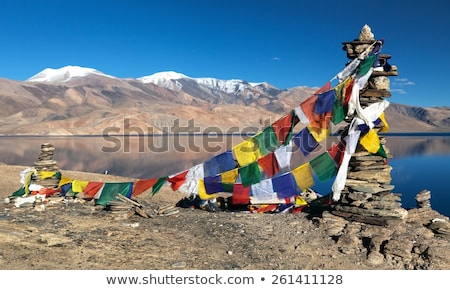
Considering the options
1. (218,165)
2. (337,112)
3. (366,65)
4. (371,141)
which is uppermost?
(366,65)

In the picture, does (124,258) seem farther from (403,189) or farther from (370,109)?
(403,189)

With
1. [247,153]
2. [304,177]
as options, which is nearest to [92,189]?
[247,153]

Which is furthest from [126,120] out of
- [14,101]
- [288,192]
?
[288,192]

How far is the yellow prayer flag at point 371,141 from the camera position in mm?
8570

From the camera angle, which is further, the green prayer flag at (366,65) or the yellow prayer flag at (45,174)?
the yellow prayer flag at (45,174)

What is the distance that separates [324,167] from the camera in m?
9.26

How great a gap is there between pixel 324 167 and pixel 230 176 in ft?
8.42

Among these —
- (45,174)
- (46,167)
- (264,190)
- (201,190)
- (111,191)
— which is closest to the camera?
(264,190)

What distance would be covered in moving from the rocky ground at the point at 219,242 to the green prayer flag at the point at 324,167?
89 cm

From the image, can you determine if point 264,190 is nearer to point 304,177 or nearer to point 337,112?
point 304,177

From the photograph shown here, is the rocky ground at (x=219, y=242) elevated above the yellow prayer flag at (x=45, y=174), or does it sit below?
below

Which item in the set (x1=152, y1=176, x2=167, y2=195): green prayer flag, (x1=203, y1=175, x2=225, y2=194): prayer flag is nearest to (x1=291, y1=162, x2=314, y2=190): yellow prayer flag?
(x1=203, y1=175, x2=225, y2=194): prayer flag

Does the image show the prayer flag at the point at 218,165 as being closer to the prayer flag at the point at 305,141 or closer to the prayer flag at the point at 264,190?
the prayer flag at the point at 264,190

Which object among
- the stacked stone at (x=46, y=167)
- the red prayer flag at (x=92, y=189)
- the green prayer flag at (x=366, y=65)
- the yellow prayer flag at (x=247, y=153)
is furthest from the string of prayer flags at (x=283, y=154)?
the stacked stone at (x=46, y=167)
